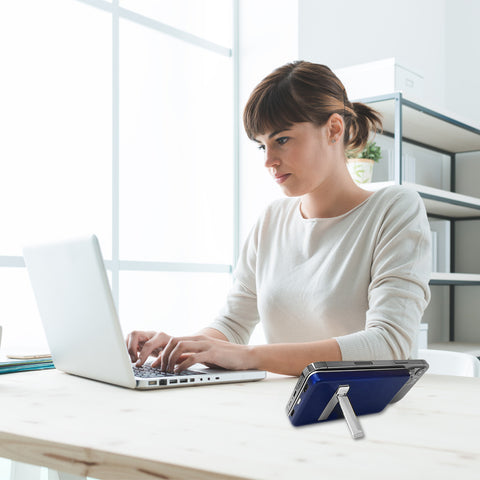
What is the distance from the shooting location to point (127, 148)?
10.3 ft

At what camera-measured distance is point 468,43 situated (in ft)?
12.7

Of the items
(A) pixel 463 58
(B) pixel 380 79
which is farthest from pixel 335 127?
(A) pixel 463 58

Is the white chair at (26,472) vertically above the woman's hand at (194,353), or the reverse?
the woman's hand at (194,353)

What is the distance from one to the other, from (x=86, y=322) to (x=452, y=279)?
2492 mm

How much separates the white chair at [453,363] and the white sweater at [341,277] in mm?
357

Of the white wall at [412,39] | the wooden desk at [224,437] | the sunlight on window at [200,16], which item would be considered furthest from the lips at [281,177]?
the sunlight on window at [200,16]

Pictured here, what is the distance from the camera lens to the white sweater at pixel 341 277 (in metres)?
1.23

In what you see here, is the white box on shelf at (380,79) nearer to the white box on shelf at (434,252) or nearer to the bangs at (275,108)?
the white box on shelf at (434,252)

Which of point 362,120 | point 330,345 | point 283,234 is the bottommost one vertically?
point 330,345

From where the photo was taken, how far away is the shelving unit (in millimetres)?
2803

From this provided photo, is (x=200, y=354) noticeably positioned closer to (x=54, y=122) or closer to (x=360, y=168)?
(x=360, y=168)

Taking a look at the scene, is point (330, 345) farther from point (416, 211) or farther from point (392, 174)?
point (392, 174)

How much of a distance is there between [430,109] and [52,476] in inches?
91.3

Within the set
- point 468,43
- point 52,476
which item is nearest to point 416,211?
point 52,476
